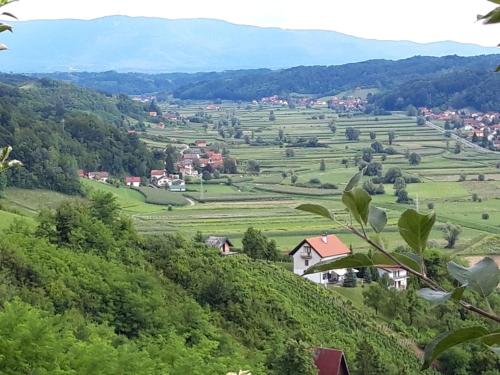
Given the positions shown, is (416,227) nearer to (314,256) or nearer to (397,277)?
(314,256)

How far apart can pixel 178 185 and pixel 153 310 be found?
83.8 feet

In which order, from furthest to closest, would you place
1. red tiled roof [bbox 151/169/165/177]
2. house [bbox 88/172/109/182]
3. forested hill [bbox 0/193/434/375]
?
red tiled roof [bbox 151/169/165/177] → house [bbox 88/172/109/182] → forested hill [bbox 0/193/434/375]

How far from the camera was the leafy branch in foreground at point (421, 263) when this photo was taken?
0.80 metres

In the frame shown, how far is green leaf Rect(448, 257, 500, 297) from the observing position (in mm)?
837

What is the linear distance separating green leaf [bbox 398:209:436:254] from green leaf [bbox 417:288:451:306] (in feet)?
0.15

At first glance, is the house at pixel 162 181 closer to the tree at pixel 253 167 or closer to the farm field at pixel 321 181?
the farm field at pixel 321 181

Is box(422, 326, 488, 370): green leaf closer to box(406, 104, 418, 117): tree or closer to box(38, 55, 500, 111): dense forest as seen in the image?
box(38, 55, 500, 111): dense forest

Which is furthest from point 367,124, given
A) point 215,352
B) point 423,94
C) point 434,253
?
point 215,352

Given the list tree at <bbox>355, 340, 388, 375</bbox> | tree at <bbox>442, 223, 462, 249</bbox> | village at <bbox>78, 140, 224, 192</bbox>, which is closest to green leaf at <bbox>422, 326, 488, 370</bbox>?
tree at <bbox>355, 340, 388, 375</bbox>

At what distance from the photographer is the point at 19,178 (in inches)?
1092

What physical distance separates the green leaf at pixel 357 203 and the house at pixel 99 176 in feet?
109

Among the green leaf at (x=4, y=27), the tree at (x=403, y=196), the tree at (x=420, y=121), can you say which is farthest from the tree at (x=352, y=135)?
the green leaf at (x=4, y=27)

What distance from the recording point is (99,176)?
34156 millimetres

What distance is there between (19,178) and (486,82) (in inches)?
1862
